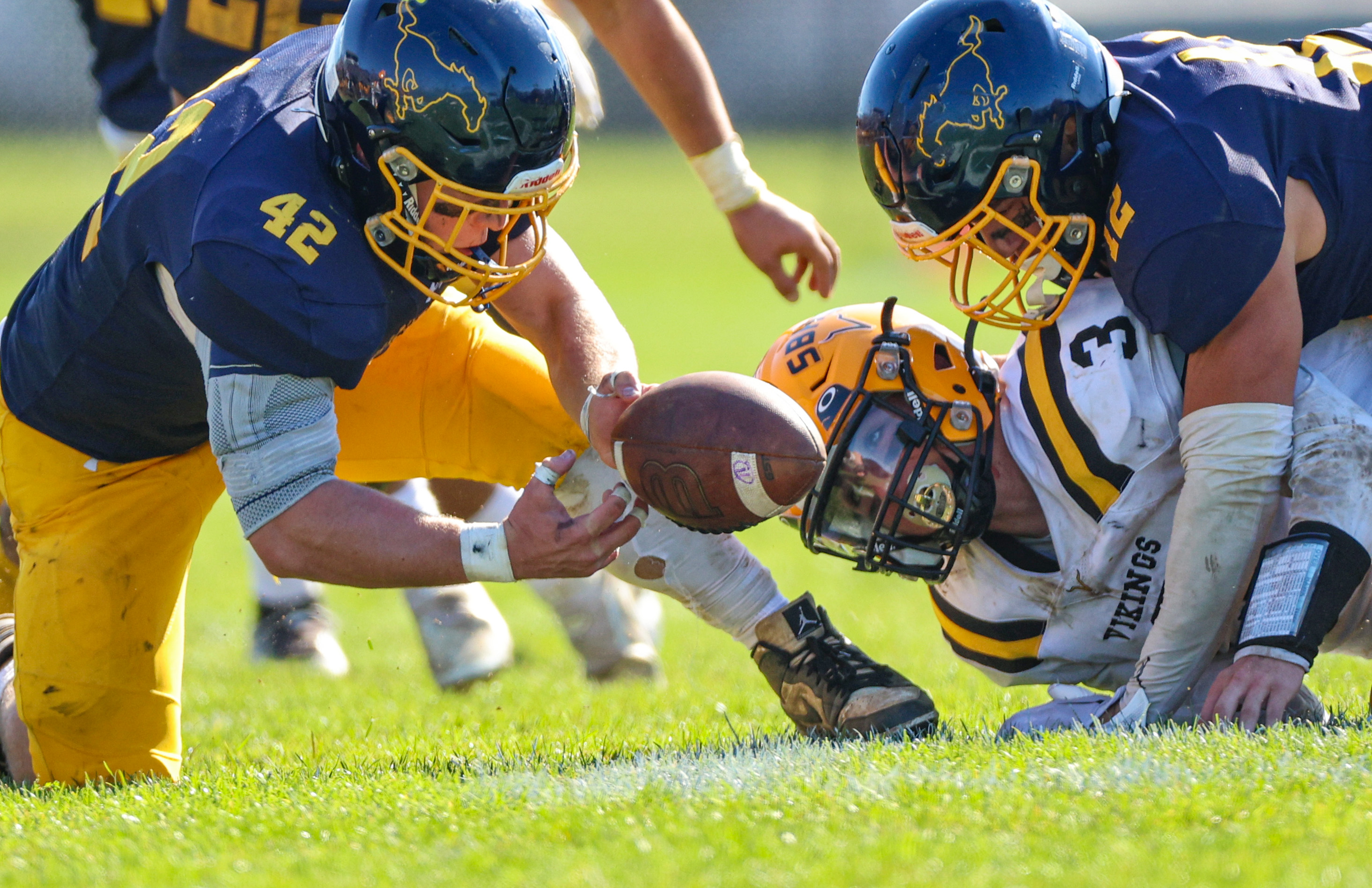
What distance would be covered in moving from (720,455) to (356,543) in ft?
2.50

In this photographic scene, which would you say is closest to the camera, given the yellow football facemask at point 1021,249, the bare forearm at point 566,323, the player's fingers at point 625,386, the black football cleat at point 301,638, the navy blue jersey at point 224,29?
the yellow football facemask at point 1021,249

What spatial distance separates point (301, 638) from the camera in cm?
509

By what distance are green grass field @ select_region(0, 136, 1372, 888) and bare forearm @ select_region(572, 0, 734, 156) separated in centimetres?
159

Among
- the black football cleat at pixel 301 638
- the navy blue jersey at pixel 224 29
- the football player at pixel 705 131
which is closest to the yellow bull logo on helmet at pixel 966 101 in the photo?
the football player at pixel 705 131

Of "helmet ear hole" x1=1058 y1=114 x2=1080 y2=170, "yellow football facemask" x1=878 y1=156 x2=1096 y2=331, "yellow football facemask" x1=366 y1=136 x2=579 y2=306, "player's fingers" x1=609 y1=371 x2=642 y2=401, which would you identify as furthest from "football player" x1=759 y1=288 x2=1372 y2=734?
"yellow football facemask" x1=366 y1=136 x2=579 y2=306

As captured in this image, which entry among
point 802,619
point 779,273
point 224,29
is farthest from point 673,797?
point 224,29

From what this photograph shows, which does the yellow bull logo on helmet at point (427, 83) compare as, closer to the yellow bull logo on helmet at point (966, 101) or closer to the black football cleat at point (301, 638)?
the yellow bull logo on helmet at point (966, 101)

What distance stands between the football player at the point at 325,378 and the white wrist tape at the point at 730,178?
52cm

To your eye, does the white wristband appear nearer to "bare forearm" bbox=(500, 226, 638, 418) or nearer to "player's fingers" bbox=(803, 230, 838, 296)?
"bare forearm" bbox=(500, 226, 638, 418)

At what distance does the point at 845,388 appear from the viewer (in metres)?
3.62

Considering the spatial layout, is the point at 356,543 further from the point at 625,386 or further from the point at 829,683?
the point at 829,683

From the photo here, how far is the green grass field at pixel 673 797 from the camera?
2.22 meters

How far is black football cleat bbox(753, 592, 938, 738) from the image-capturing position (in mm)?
3352

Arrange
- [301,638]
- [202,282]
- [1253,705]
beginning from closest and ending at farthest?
[202,282], [1253,705], [301,638]
